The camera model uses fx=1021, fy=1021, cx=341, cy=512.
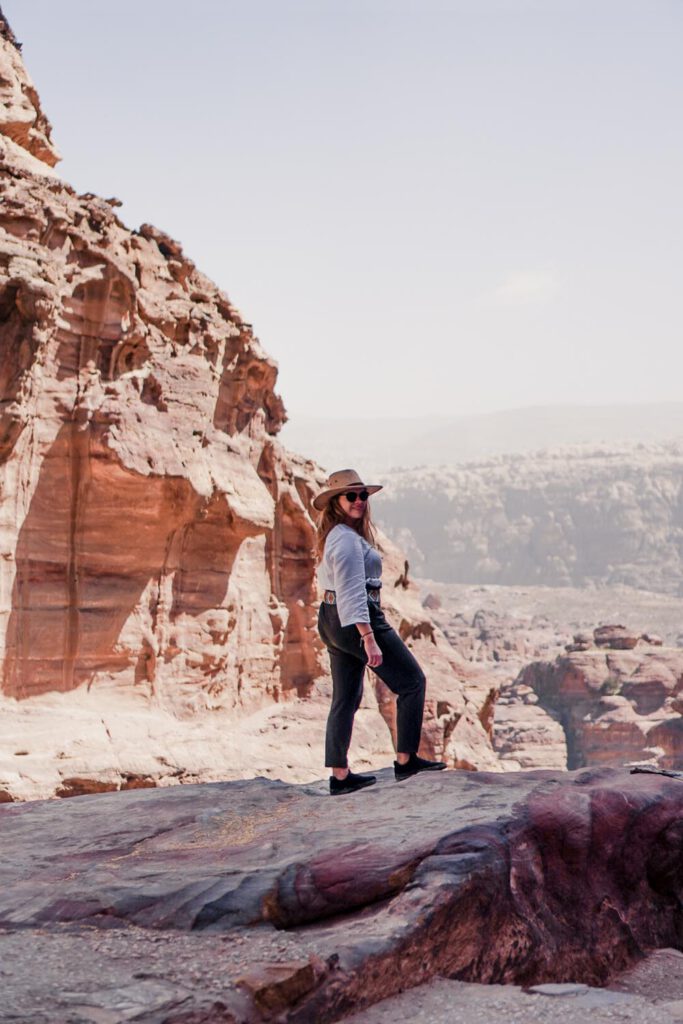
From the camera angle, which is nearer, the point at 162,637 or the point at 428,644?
the point at 162,637

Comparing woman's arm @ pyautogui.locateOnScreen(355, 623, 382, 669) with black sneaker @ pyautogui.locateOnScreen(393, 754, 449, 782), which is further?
black sneaker @ pyautogui.locateOnScreen(393, 754, 449, 782)

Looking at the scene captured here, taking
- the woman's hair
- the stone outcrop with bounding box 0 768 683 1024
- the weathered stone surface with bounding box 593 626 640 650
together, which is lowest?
the weathered stone surface with bounding box 593 626 640 650

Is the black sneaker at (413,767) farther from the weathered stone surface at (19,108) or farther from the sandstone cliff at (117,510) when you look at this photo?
the weathered stone surface at (19,108)

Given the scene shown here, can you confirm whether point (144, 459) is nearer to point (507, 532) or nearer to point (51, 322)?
point (51, 322)

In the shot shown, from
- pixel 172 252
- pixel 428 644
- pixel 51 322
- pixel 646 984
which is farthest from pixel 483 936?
pixel 428 644

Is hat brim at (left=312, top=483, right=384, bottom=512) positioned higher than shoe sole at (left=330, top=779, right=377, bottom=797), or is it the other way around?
hat brim at (left=312, top=483, right=384, bottom=512)

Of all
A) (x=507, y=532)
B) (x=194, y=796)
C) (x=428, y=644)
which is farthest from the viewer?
(x=507, y=532)

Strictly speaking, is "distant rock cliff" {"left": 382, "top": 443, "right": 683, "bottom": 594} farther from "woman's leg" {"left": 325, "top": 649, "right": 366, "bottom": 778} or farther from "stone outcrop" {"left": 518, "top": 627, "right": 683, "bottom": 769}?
"woman's leg" {"left": 325, "top": 649, "right": 366, "bottom": 778}

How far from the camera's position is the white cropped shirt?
5.91m

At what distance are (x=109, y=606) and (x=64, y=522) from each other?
138 cm

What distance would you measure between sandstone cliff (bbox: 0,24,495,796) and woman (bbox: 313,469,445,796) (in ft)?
21.3

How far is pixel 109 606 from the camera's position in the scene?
14109mm

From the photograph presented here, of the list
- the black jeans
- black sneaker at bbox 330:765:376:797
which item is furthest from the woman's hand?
black sneaker at bbox 330:765:376:797

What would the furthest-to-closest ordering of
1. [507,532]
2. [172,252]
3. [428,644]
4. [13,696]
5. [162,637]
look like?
[507,532] → [428,644] → [172,252] → [162,637] → [13,696]
